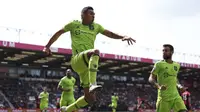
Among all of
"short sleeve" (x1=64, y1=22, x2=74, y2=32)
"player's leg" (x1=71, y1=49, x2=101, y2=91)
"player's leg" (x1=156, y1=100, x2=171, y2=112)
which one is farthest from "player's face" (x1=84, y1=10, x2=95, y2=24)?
"player's leg" (x1=156, y1=100, x2=171, y2=112)

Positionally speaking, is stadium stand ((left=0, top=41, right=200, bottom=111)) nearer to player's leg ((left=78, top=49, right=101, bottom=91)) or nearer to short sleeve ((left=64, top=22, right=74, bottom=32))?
short sleeve ((left=64, top=22, right=74, bottom=32))

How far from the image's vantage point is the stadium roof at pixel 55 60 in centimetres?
3176

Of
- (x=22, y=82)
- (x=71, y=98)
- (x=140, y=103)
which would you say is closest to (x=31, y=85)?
(x=22, y=82)

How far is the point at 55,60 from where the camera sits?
39031 mm

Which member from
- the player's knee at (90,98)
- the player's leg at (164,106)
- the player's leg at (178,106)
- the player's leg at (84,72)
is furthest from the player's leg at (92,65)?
the player's leg at (178,106)

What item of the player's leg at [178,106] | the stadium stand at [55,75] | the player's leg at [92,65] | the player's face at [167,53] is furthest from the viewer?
the stadium stand at [55,75]

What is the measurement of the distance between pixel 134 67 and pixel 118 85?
4485 mm

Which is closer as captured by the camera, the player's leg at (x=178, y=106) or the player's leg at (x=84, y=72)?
the player's leg at (x=84, y=72)

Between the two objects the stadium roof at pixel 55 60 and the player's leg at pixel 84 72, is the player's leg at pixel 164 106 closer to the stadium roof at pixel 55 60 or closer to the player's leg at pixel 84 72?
the player's leg at pixel 84 72

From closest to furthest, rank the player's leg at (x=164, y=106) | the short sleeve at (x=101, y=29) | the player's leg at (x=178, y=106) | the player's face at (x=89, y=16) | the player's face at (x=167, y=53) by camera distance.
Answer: the player's face at (x=89, y=16) < the short sleeve at (x=101, y=29) < the player's leg at (x=178, y=106) < the player's leg at (x=164, y=106) < the player's face at (x=167, y=53)

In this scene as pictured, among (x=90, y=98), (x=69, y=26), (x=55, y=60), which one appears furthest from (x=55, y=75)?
(x=90, y=98)

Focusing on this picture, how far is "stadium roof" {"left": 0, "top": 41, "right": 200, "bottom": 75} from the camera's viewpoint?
31764 mm

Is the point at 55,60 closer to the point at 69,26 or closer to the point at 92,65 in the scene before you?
the point at 69,26

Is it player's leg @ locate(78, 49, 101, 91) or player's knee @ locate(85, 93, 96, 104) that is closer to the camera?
player's leg @ locate(78, 49, 101, 91)
